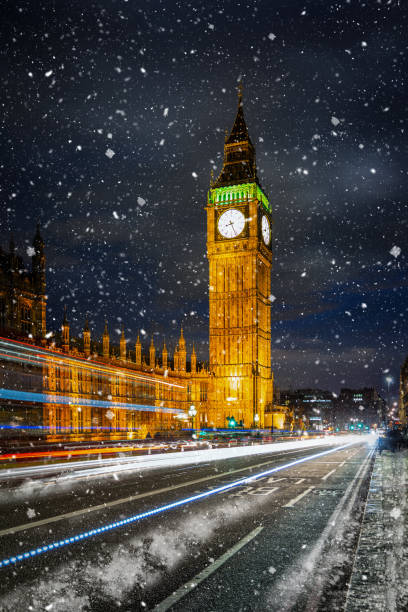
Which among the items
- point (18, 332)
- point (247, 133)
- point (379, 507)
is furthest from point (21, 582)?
point (247, 133)

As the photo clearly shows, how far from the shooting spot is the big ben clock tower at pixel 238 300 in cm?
9088

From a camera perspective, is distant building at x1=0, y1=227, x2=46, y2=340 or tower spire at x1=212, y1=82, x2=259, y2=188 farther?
tower spire at x1=212, y1=82, x2=259, y2=188

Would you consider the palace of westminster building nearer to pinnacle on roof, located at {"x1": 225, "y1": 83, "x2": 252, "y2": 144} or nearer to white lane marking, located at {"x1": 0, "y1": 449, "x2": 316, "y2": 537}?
pinnacle on roof, located at {"x1": 225, "y1": 83, "x2": 252, "y2": 144}

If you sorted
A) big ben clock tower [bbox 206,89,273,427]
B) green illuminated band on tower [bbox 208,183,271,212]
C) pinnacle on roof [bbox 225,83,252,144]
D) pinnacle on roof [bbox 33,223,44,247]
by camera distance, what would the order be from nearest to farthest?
pinnacle on roof [bbox 33,223,44,247] → big ben clock tower [bbox 206,89,273,427] → green illuminated band on tower [bbox 208,183,271,212] → pinnacle on roof [bbox 225,83,252,144]

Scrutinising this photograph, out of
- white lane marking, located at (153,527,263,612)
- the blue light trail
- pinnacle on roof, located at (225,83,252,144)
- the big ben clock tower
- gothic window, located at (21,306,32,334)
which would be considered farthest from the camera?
pinnacle on roof, located at (225,83,252,144)

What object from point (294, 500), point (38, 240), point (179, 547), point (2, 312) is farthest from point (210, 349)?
point (179, 547)

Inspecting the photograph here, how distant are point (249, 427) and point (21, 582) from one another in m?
84.0

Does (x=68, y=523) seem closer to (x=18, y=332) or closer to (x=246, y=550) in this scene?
(x=246, y=550)

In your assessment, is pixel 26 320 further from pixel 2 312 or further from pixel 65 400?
pixel 65 400

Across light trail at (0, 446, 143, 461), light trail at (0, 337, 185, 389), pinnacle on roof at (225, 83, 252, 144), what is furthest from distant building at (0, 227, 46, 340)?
pinnacle on roof at (225, 83, 252, 144)

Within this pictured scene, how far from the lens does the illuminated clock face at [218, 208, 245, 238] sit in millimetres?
95312

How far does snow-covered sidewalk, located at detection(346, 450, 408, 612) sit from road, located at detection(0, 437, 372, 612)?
287 mm

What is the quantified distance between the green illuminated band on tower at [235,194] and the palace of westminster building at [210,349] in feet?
0.61

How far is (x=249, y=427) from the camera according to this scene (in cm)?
8800
